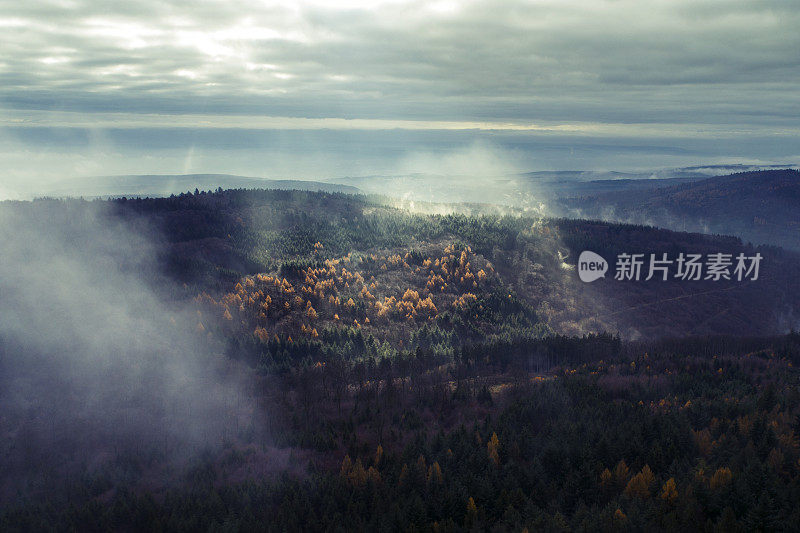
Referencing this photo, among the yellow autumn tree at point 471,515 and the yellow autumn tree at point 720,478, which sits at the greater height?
the yellow autumn tree at point 720,478

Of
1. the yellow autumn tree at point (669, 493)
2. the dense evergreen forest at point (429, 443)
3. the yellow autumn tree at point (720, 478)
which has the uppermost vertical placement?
the yellow autumn tree at point (720, 478)

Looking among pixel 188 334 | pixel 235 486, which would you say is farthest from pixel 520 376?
pixel 188 334

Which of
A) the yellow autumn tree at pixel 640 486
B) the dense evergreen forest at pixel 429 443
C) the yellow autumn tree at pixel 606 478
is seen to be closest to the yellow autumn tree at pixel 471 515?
the dense evergreen forest at pixel 429 443

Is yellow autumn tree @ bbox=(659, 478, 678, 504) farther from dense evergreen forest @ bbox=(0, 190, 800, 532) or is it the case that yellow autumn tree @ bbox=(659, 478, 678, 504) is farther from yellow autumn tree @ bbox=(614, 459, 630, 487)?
yellow autumn tree @ bbox=(614, 459, 630, 487)

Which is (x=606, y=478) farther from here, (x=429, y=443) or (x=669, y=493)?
(x=429, y=443)

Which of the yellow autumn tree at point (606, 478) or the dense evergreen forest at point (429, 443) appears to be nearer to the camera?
the dense evergreen forest at point (429, 443)

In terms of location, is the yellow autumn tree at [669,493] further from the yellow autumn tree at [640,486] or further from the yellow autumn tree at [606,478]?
the yellow autumn tree at [606,478]

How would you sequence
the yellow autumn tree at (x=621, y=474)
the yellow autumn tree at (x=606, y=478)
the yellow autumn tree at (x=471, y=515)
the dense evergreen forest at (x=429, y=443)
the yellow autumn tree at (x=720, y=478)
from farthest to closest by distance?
the yellow autumn tree at (x=621, y=474), the yellow autumn tree at (x=606, y=478), the dense evergreen forest at (x=429, y=443), the yellow autumn tree at (x=720, y=478), the yellow autumn tree at (x=471, y=515)

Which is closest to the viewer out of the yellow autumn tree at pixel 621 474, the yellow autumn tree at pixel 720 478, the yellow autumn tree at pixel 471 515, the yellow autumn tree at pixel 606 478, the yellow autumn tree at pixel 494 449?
the yellow autumn tree at pixel 471 515

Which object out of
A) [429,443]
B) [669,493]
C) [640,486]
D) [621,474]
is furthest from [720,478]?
[429,443]

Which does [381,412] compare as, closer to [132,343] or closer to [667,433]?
[667,433]

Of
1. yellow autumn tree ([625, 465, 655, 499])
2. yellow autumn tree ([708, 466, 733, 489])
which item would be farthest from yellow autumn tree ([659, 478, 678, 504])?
yellow autumn tree ([708, 466, 733, 489])
